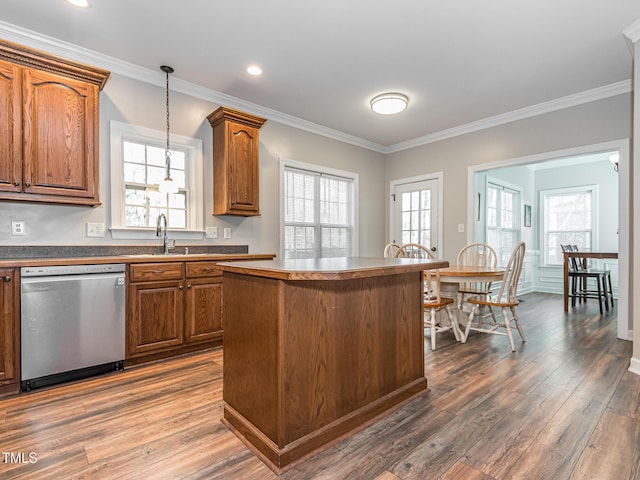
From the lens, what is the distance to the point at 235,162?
3482 millimetres

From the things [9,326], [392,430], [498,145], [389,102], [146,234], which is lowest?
[392,430]

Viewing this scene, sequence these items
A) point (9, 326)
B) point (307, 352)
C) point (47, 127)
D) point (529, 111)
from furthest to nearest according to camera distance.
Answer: point (529, 111)
point (47, 127)
point (9, 326)
point (307, 352)

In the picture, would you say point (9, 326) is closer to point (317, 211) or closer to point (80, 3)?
point (80, 3)

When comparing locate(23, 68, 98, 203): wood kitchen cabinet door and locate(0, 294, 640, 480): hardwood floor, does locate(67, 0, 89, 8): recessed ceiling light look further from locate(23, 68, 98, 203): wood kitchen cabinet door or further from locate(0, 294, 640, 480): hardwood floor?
locate(0, 294, 640, 480): hardwood floor

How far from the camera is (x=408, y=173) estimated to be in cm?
541

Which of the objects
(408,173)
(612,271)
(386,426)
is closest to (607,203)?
(612,271)

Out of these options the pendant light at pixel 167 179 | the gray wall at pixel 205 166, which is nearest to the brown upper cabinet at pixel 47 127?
the gray wall at pixel 205 166

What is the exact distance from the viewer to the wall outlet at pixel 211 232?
3576 mm

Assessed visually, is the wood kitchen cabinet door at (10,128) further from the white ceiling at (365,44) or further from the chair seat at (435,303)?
the chair seat at (435,303)

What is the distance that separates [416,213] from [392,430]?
159 inches

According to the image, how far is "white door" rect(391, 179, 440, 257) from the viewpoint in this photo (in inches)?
201

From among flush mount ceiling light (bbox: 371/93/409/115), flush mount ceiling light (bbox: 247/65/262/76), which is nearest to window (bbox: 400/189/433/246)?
flush mount ceiling light (bbox: 371/93/409/115)

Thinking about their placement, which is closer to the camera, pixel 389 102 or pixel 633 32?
pixel 633 32

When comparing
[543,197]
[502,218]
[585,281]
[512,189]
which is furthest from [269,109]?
[543,197]
